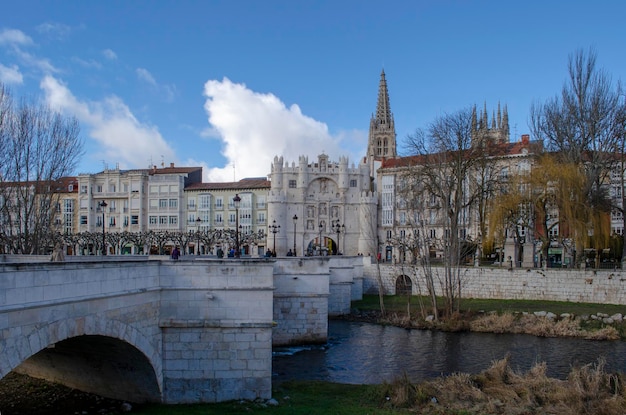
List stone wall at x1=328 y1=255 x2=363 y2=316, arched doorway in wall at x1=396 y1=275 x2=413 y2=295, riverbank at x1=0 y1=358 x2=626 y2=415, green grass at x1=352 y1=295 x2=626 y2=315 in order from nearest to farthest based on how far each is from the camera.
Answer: riverbank at x1=0 y1=358 x2=626 y2=415, green grass at x1=352 y1=295 x2=626 y2=315, stone wall at x1=328 y1=255 x2=363 y2=316, arched doorway in wall at x1=396 y1=275 x2=413 y2=295

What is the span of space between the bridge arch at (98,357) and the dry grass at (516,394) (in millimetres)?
6027

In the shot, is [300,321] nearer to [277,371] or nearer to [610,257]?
[277,371]

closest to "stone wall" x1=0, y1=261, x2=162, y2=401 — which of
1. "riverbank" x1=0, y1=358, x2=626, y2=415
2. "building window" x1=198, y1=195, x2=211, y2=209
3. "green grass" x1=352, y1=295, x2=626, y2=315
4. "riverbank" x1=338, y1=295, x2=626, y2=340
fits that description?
"riverbank" x1=0, y1=358, x2=626, y2=415

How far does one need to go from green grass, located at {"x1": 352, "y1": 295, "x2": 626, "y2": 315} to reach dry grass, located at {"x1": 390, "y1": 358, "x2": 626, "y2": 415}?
627 inches

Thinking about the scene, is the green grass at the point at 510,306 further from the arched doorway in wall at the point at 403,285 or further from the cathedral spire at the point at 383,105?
the cathedral spire at the point at 383,105

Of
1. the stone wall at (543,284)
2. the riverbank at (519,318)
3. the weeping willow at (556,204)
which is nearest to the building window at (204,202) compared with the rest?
the stone wall at (543,284)

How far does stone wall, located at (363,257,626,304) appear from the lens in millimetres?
33406

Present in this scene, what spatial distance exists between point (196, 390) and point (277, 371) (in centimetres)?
625

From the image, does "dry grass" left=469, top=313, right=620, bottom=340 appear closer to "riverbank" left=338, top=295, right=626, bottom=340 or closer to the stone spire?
→ "riverbank" left=338, top=295, right=626, bottom=340

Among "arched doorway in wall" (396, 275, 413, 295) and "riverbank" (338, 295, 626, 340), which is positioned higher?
"arched doorway in wall" (396, 275, 413, 295)

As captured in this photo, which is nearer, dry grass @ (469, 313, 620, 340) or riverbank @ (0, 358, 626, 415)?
riverbank @ (0, 358, 626, 415)

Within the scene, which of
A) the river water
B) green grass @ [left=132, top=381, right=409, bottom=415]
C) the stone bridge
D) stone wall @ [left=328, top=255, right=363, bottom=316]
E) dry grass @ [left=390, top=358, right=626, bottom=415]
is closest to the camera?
the stone bridge

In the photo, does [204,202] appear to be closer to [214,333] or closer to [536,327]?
[536,327]

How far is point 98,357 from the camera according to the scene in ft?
49.3
